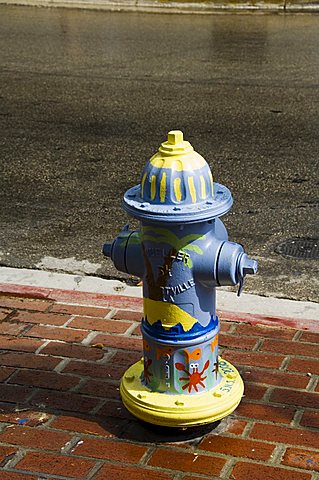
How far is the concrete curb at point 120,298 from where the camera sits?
4.96 m

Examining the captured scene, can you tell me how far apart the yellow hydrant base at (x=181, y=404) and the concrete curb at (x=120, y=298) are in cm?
108

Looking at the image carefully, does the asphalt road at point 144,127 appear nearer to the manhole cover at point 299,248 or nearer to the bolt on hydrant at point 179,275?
the manhole cover at point 299,248

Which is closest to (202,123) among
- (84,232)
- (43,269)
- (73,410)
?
(84,232)

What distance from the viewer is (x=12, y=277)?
5.62 meters

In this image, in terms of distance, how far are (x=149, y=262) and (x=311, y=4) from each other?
54.2 ft

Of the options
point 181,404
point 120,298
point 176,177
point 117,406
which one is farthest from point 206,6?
point 181,404

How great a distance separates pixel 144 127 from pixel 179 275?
6.06 meters

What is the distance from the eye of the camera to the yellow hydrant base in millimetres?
3709

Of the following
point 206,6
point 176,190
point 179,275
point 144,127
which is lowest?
point 206,6

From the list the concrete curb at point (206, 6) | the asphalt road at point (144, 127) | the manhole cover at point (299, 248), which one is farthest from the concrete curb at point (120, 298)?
the concrete curb at point (206, 6)

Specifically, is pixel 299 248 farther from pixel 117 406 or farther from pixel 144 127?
pixel 144 127

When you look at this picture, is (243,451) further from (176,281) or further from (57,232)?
(57,232)

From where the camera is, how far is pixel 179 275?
3650mm

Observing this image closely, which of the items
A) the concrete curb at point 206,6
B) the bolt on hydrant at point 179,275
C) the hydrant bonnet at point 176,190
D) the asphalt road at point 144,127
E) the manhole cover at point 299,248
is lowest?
the concrete curb at point 206,6
